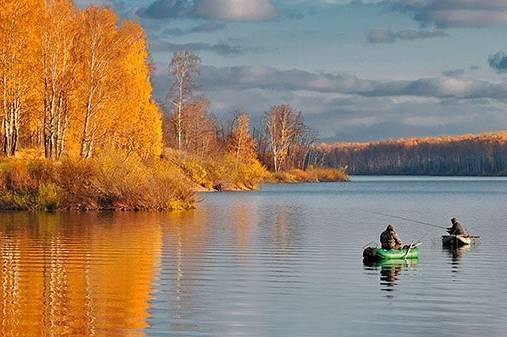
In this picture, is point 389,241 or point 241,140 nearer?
point 389,241

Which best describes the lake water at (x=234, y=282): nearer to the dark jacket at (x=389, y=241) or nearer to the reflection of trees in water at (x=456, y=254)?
the reflection of trees in water at (x=456, y=254)

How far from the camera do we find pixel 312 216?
57.4 metres

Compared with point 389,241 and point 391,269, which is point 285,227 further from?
point 391,269

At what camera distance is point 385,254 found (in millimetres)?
31281

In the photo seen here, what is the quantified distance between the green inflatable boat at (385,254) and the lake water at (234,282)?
58 cm

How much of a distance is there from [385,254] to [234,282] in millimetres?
7191

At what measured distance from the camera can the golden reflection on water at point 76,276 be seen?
1906cm

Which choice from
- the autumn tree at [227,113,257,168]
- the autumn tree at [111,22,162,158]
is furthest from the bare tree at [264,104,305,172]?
the autumn tree at [111,22,162,158]

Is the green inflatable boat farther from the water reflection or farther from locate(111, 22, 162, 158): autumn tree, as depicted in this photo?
locate(111, 22, 162, 158): autumn tree

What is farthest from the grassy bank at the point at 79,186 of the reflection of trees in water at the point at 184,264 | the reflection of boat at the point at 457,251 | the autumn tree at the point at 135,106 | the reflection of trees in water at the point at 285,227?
the reflection of boat at the point at 457,251

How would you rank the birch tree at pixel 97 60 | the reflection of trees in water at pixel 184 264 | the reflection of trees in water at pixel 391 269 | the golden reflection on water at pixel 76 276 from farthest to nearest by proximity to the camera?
the birch tree at pixel 97 60, the reflection of trees in water at pixel 391 269, the reflection of trees in water at pixel 184 264, the golden reflection on water at pixel 76 276

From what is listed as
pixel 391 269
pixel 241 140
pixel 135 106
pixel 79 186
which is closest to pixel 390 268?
pixel 391 269

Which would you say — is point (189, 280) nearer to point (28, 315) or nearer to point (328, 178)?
point (28, 315)

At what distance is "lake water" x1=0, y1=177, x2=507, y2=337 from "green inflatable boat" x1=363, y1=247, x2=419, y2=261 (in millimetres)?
583
